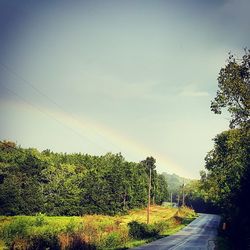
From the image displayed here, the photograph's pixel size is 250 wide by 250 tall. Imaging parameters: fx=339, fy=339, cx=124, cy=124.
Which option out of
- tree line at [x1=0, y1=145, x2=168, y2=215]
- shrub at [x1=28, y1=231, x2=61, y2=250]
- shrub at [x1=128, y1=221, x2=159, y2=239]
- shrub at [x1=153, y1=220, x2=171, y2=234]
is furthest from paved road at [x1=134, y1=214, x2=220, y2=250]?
tree line at [x1=0, y1=145, x2=168, y2=215]

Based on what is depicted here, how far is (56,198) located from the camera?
7812cm

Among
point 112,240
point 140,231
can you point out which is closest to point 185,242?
point 140,231

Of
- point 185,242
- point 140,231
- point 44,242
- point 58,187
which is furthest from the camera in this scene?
point 58,187

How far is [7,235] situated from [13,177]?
38854mm

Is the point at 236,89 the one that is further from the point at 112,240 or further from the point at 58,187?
the point at 58,187

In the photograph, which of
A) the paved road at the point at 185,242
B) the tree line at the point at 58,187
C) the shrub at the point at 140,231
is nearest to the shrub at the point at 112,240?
the paved road at the point at 185,242

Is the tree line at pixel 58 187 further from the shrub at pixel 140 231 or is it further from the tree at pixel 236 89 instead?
the tree at pixel 236 89

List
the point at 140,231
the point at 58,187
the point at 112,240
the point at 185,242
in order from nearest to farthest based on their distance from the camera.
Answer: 1. the point at 112,240
2. the point at 185,242
3. the point at 140,231
4. the point at 58,187

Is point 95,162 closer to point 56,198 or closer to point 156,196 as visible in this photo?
point 56,198

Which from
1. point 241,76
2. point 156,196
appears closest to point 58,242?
point 241,76

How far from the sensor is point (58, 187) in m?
80.2

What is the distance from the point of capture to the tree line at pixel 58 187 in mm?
73312

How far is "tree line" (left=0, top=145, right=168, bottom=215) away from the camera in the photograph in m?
73.3

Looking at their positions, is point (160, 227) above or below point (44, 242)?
above
